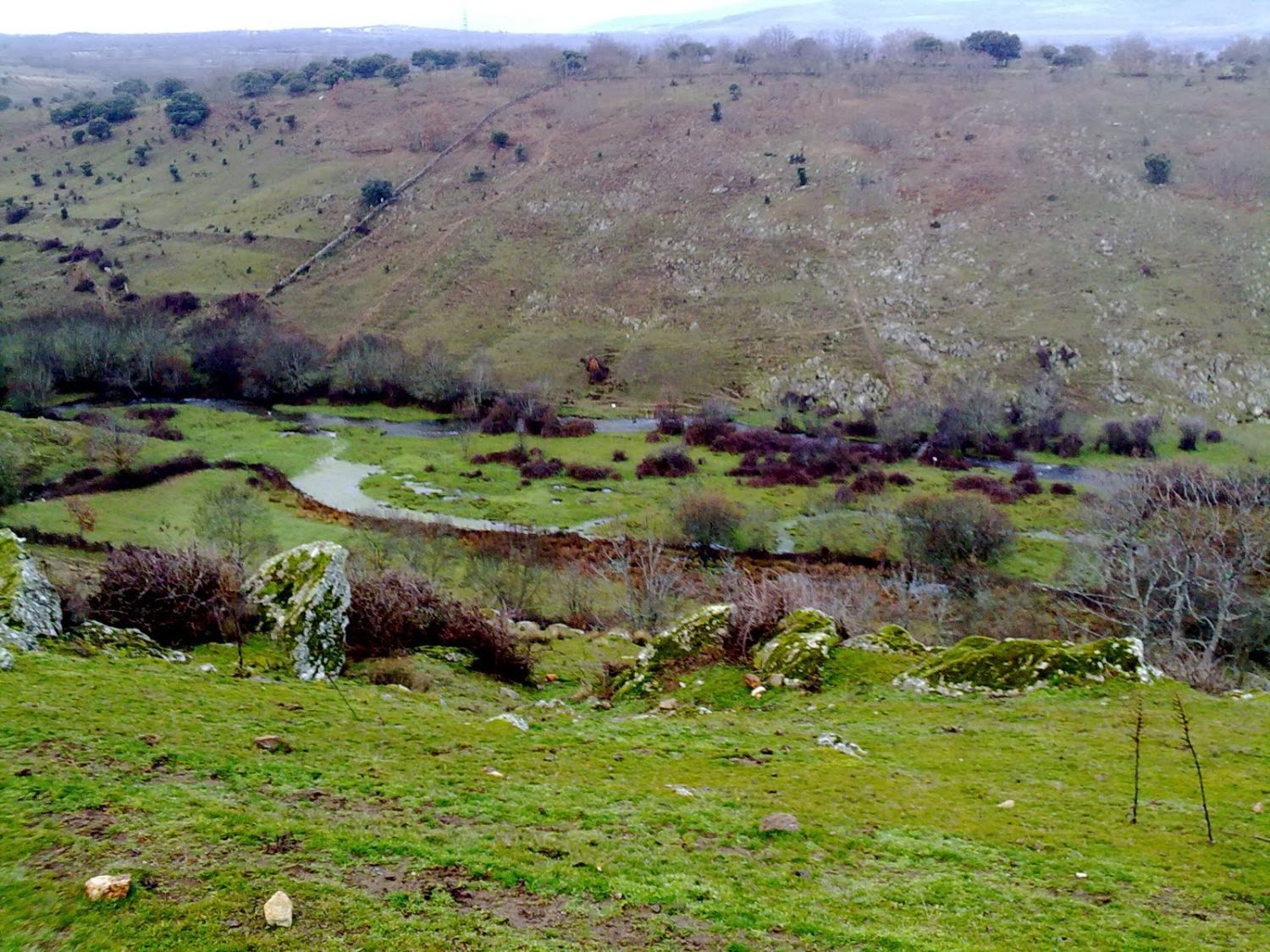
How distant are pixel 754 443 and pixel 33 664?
2632 inches

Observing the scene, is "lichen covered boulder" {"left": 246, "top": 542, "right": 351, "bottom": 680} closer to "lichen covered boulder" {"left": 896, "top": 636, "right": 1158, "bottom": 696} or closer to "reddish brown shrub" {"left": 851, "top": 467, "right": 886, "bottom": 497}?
"lichen covered boulder" {"left": 896, "top": 636, "right": 1158, "bottom": 696}

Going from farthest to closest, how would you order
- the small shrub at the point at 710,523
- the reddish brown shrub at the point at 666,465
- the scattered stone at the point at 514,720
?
1. the reddish brown shrub at the point at 666,465
2. the small shrub at the point at 710,523
3. the scattered stone at the point at 514,720

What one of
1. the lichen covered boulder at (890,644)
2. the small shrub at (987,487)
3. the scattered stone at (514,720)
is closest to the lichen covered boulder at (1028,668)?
the lichen covered boulder at (890,644)

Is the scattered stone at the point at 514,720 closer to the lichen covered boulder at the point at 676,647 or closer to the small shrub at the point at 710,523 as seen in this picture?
the lichen covered boulder at the point at 676,647

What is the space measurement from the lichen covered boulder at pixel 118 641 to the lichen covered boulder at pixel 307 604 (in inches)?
74.8

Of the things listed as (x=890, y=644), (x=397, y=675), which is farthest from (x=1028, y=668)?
(x=397, y=675)

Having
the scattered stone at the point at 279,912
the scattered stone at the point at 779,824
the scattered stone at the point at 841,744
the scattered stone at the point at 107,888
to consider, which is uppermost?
the scattered stone at the point at 107,888

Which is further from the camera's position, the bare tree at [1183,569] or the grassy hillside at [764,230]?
the grassy hillside at [764,230]

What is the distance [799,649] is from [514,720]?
7.06 meters

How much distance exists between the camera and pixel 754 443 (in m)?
75.8

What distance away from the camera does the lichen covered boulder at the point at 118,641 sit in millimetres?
15141

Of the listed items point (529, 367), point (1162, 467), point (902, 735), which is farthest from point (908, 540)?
point (529, 367)

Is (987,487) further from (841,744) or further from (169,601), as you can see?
(169,601)

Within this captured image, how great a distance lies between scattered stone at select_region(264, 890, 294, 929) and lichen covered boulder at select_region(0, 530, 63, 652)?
31.6ft
